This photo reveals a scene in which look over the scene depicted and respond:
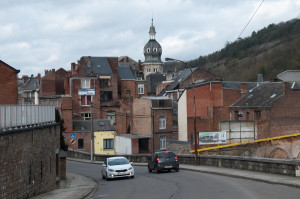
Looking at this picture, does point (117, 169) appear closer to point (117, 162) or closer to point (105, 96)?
point (117, 162)

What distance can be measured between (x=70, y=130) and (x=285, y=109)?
31.2 meters

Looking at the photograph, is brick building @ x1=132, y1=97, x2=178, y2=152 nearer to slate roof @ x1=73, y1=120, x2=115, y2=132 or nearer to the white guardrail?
slate roof @ x1=73, y1=120, x2=115, y2=132

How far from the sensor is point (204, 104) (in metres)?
58.1

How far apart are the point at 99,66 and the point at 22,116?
63685 millimetres

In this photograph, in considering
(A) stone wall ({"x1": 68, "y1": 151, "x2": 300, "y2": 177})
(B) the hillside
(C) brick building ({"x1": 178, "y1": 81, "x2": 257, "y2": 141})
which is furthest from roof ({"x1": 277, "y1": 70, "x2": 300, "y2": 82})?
(B) the hillside

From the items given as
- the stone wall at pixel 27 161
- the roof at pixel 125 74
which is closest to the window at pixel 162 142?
the roof at pixel 125 74

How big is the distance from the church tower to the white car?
12644cm

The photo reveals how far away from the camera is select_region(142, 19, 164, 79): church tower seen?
156125 millimetres

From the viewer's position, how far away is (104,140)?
65.2 m

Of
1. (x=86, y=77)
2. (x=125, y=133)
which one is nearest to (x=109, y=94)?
(x=86, y=77)

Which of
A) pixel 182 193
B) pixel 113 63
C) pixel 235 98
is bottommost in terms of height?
pixel 182 193

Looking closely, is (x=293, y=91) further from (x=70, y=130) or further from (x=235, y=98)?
(x=70, y=130)

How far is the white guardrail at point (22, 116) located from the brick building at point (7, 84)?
8668 millimetres

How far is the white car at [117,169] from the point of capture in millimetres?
29156
